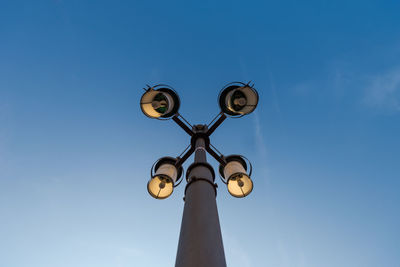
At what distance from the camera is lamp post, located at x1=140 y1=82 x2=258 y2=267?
2.01 m

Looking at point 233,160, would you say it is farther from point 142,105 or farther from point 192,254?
point 192,254

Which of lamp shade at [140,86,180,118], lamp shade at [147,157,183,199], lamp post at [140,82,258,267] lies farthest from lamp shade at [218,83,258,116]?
lamp shade at [147,157,183,199]

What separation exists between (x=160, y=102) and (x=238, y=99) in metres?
1.25

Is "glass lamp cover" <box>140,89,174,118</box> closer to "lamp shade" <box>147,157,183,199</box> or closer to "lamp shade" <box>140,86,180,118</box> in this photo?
"lamp shade" <box>140,86,180,118</box>

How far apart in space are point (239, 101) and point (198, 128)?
0.95 m

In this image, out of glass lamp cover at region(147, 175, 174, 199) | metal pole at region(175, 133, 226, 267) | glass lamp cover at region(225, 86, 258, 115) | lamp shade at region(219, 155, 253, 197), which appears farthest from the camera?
glass lamp cover at region(225, 86, 258, 115)

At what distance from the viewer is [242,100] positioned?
4.05 m

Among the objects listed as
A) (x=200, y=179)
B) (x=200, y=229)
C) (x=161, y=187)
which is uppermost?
(x=161, y=187)

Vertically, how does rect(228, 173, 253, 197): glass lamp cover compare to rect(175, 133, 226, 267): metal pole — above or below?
above

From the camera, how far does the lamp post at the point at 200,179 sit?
2.01 m

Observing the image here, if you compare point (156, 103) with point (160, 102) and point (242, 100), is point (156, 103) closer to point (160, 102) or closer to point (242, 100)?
point (160, 102)

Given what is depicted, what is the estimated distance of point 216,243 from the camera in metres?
2.07

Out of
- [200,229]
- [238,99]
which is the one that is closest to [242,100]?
[238,99]

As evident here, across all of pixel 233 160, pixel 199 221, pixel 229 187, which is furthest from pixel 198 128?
pixel 199 221
